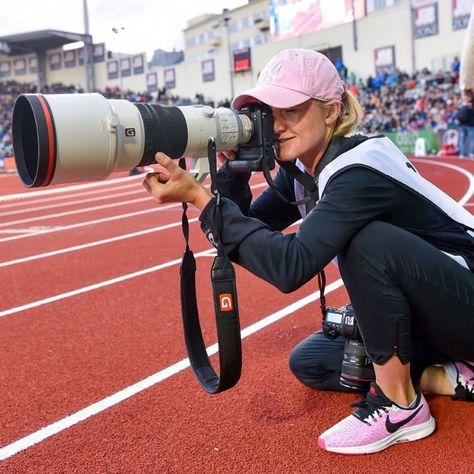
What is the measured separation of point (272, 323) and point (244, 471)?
5.18ft

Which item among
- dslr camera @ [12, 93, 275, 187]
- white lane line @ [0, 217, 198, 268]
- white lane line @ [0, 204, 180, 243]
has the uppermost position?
dslr camera @ [12, 93, 275, 187]

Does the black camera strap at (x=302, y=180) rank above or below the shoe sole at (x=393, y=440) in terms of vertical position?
above

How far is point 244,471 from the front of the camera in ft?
6.45

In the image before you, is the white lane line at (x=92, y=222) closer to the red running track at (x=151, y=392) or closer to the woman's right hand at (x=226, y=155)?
the red running track at (x=151, y=392)

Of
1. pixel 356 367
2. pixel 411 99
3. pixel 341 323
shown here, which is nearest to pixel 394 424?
pixel 356 367

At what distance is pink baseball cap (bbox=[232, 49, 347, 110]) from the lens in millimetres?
1938

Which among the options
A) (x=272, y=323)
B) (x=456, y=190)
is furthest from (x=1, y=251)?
(x=456, y=190)

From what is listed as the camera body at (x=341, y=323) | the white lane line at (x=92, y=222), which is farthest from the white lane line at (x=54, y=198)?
the camera body at (x=341, y=323)

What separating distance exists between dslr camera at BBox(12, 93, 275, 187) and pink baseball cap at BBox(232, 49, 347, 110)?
0.19 feet

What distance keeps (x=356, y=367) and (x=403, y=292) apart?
496 mm

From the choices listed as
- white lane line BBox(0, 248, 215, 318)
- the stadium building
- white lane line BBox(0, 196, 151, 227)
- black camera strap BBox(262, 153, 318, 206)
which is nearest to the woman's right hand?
black camera strap BBox(262, 153, 318, 206)

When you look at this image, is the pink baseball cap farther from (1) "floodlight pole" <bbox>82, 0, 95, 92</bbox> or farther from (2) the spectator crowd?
(1) "floodlight pole" <bbox>82, 0, 95, 92</bbox>

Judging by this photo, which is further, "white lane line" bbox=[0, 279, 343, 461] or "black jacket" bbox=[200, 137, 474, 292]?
"white lane line" bbox=[0, 279, 343, 461]

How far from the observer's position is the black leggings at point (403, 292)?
188 centimetres
